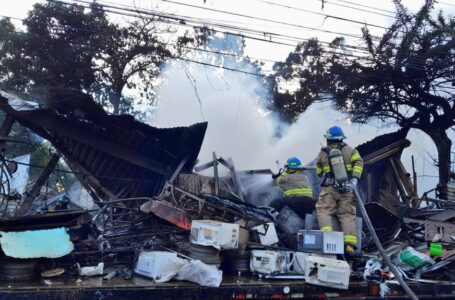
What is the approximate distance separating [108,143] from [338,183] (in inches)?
174

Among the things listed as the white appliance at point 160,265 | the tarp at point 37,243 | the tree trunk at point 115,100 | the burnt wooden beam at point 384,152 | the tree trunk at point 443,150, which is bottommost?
the white appliance at point 160,265

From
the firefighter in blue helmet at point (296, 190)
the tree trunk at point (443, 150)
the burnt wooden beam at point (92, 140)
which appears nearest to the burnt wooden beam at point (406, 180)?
the firefighter in blue helmet at point (296, 190)

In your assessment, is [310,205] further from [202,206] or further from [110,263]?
[110,263]

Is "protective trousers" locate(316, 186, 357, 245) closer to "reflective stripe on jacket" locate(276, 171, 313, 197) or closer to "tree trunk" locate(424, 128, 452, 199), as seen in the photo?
"reflective stripe on jacket" locate(276, 171, 313, 197)

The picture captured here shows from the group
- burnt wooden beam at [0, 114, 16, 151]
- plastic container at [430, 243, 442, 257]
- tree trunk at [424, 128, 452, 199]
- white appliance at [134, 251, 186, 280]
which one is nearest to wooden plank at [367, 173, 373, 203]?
plastic container at [430, 243, 442, 257]

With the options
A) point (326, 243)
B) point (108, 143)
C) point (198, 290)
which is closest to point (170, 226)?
point (198, 290)

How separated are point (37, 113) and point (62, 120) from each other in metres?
0.49

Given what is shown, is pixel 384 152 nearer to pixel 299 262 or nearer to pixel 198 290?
pixel 299 262

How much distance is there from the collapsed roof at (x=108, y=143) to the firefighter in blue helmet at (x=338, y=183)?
249cm

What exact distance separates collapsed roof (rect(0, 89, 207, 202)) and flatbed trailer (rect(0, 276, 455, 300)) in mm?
3725

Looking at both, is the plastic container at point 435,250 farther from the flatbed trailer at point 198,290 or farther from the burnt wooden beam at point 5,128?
the burnt wooden beam at point 5,128

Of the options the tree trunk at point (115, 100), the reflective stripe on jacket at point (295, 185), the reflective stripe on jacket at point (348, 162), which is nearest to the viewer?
the reflective stripe on jacket at point (348, 162)

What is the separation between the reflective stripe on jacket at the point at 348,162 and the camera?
608cm

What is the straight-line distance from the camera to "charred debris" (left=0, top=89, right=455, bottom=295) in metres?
4.39
